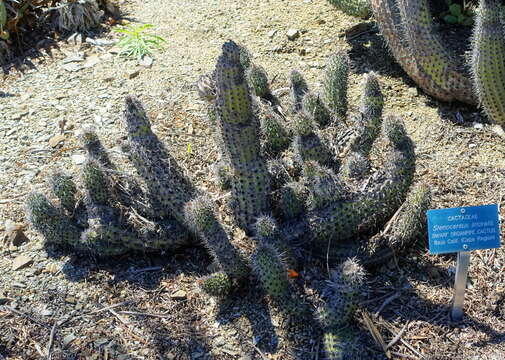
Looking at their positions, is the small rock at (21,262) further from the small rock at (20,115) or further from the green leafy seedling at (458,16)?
the green leafy seedling at (458,16)

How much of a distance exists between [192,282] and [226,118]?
91 centimetres

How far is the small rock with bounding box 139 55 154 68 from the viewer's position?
4961 millimetres

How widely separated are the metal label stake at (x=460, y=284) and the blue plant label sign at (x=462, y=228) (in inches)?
2.7

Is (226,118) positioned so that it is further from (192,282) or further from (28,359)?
(28,359)

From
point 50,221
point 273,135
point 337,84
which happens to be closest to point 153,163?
point 50,221

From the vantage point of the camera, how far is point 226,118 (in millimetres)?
2949

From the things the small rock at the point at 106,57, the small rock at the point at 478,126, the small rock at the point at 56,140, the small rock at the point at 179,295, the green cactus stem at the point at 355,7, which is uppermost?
the green cactus stem at the point at 355,7

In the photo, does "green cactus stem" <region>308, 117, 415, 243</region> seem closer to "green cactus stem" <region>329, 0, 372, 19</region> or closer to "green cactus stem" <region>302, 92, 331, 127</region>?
"green cactus stem" <region>302, 92, 331, 127</region>

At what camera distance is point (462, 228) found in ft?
8.63

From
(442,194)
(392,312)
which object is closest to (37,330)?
(392,312)

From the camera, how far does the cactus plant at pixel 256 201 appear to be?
2844 millimetres

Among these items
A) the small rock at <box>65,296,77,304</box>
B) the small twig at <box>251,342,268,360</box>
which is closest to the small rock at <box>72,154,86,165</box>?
the small rock at <box>65,296,77,304</box>

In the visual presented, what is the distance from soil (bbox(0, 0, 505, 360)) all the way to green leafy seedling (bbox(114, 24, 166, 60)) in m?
0.09

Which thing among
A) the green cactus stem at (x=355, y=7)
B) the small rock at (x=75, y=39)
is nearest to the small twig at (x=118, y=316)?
the small rock at (x=75, y=39)
